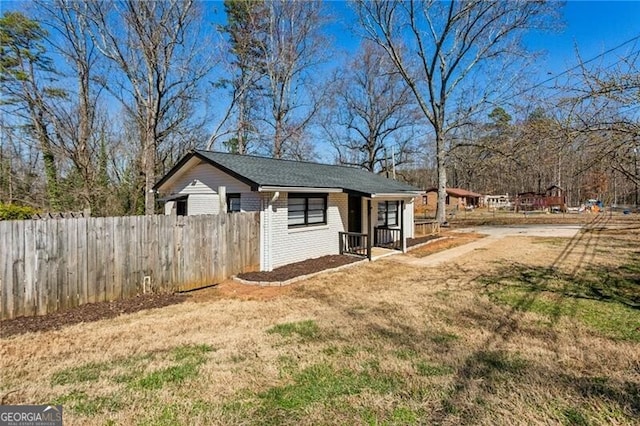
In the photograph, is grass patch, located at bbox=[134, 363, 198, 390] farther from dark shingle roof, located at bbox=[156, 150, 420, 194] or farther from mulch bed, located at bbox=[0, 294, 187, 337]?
dark shingle roof, located at bbox=[156, 150, 420, 194]

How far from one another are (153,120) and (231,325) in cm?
1395

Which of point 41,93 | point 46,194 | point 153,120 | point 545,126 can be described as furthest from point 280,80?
point 545,126

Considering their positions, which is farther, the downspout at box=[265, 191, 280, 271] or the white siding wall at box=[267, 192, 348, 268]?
the white siding wall at box=[267, 192, 348, 268]

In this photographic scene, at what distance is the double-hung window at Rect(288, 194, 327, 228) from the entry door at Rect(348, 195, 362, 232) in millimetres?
1789

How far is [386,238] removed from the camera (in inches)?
530

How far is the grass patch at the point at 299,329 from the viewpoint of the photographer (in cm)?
467

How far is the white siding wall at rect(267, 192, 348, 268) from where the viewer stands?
912cm

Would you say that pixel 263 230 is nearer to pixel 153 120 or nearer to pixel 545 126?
pixel 545 126

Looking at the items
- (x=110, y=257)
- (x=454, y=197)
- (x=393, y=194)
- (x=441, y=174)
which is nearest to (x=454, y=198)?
(x=454, y=197)

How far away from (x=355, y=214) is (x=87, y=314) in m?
8.93

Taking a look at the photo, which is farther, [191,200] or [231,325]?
[191,200]

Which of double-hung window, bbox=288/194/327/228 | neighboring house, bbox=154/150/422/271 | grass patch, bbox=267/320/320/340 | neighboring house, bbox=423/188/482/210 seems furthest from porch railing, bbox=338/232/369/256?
neighboring house, bbox=423/188/482/210

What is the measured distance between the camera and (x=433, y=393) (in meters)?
3.10

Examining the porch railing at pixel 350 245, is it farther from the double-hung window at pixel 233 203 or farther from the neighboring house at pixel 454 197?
the neighboring house at pixel 454 197
